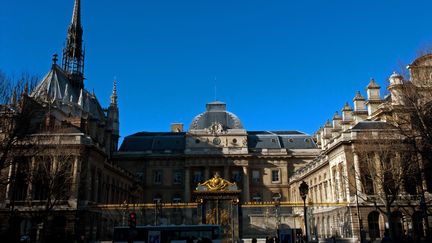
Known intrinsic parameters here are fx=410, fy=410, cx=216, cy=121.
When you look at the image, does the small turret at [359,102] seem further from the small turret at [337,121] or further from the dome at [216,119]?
the dome at [216,119]

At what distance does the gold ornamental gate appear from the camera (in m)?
33.5

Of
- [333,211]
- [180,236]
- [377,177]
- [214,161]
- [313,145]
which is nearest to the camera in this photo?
[180,236]

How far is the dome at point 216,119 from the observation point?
241 feet

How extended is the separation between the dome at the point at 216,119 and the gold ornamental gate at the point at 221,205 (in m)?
38.4

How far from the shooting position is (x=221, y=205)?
34188 millimetres

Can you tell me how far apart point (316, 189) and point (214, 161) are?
732 inches

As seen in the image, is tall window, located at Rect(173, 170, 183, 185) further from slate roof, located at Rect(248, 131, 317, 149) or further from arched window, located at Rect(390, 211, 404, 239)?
arched window, located at Rect(390, 211, 404, 239)

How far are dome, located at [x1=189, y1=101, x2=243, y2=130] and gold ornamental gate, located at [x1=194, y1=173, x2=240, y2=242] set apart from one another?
38387mm

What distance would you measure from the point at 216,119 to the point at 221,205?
1592 inches

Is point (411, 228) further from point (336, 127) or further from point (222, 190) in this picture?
point (336, 127)

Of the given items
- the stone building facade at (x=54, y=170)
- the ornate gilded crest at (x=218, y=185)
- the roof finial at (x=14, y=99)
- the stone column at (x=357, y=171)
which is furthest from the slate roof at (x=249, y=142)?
the roof finial at (x=14, y=99)

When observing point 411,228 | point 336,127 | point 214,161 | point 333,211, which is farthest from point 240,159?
point 411,228

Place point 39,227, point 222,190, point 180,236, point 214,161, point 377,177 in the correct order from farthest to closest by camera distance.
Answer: point 214,161 < point 39,227 < point 377,177 < point 222,190 < point 180,236

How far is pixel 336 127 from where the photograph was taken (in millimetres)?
59125
